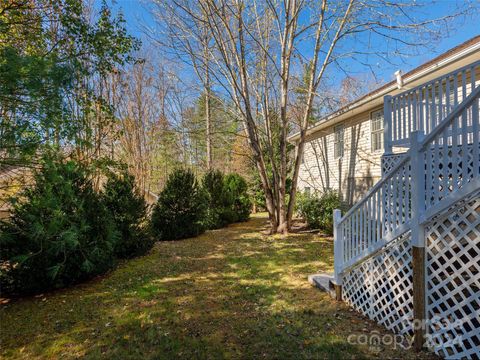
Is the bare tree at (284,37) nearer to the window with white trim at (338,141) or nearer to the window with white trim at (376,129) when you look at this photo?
the window with white trim at (376,129)

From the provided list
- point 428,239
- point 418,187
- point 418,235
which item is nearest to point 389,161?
point 428,239

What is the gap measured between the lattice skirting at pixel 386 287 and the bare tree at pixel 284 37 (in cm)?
564

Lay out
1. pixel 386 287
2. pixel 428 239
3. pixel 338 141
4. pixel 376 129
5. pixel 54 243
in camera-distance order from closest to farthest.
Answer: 1. pixel 428 239
2. pixel 386 287
3. pixel 54 243
4. pixel 376 129
5. pixel 338 141

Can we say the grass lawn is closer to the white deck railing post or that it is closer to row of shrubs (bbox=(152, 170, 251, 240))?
the white deck railing post

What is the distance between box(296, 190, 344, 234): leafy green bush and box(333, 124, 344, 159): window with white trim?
5.60 ft

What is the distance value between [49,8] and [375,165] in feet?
31.1

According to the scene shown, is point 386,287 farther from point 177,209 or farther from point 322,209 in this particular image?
point 177,209

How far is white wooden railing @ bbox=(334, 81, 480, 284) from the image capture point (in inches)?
93.0

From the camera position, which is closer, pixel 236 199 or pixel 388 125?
pixel 388 125

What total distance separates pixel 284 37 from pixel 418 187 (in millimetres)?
7281

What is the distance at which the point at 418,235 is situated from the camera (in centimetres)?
281

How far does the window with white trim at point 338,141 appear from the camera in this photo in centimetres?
1119

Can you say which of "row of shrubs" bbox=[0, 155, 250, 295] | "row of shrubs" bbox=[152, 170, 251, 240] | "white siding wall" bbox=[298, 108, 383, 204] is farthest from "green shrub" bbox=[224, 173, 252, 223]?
"row of shrubs" bbox=[0, 155, 250, 295]

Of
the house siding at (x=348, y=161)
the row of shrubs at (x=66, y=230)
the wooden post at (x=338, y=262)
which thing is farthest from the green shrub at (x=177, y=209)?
the wooden post at (x=338, y=262)
